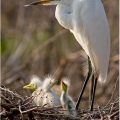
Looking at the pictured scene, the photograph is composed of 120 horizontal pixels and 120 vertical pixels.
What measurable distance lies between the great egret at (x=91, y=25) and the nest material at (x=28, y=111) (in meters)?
0.48

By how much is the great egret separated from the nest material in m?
0.48

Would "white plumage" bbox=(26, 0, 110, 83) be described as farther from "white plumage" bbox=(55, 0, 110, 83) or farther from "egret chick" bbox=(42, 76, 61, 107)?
"egret chick" bbox=(42, 76, 61, 107)

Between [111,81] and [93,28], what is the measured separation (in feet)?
5.75

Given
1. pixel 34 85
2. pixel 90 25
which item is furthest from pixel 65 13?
pixel 34 85

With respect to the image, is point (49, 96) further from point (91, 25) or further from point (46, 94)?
point (91, 25)

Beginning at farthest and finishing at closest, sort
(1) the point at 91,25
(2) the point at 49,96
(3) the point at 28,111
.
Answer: (1) the point at 91,25 < (2) the point at 49,96 < (3) the point at 28,111

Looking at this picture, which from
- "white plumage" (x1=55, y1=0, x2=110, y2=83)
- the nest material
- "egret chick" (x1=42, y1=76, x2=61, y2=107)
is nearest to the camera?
the nest material

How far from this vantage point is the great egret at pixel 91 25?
137 inches

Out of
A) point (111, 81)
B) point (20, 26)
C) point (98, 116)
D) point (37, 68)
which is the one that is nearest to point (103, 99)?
point (111, 81)

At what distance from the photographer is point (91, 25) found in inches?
138

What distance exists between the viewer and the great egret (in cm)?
348

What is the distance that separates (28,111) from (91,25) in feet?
2.98

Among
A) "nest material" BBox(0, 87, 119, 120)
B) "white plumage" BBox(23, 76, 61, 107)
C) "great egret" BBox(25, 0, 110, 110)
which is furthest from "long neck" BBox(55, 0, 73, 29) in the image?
"nest material" BBox(0, 87, 119, 120)

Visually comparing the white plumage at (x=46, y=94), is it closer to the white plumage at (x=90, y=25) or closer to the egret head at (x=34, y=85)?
the egret head at (x=34, y=85)
